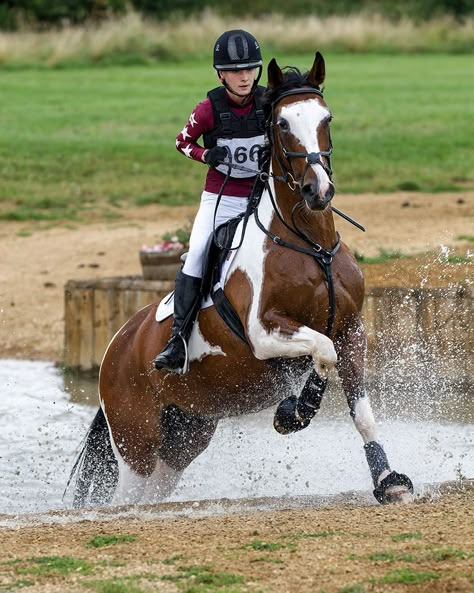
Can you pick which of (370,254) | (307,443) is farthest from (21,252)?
(307,443)

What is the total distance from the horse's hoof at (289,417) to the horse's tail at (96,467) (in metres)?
1.74

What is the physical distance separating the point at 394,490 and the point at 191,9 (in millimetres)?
45543

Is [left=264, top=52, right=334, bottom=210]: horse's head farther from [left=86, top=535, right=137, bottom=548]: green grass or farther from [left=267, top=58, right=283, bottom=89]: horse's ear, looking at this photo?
[left=86, top=535, right=137, bottom=548]: green grass

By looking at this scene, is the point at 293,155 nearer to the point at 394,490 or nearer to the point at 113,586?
the point at 394,490

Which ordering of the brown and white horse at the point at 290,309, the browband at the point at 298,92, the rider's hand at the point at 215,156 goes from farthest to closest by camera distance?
the rider's hand at the point at 215,156, the browband at the point at 298,92, the brown and white horse at the point at 290,309

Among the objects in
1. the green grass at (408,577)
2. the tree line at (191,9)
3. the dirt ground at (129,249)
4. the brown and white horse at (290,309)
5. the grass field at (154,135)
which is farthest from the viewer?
the tree line at (191,9)

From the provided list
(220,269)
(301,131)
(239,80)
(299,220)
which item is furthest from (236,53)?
(220,269)

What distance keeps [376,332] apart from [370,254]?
3092mm

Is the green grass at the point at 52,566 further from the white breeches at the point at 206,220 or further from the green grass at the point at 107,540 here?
the white breeches at the point at 206,220

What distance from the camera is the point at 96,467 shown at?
8.83 metres

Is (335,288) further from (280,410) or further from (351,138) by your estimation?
(351,138)

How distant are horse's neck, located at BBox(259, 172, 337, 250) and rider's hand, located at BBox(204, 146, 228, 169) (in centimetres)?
35

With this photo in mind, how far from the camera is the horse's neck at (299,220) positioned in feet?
23.9

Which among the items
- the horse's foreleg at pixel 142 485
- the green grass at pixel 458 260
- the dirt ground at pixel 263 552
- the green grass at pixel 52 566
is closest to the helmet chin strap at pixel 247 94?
the dirt ground at pixel 263 552
